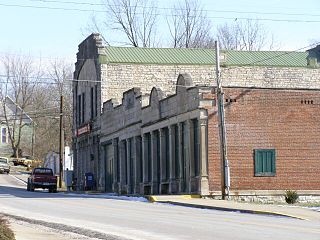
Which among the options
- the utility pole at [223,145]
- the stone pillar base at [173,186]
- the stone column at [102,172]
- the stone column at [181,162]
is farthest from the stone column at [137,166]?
the utility pole at [223,145]

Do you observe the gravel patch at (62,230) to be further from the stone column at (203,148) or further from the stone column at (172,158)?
the stone column at (172,158)

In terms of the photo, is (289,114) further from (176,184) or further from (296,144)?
(176,184)

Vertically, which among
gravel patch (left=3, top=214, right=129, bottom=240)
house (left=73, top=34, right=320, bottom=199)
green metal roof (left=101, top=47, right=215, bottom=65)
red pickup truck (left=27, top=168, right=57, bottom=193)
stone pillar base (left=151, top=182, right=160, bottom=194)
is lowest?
gravel patch (left=3, top=214, right=129, bottom=240)

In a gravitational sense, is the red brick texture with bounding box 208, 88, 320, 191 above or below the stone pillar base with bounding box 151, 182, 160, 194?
above

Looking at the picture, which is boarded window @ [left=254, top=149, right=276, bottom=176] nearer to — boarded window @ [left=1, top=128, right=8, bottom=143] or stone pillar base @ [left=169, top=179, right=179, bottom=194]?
stone pillar base @ [left=169, top=179, right=179, bottom=194]

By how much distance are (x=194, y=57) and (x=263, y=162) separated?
21563mm

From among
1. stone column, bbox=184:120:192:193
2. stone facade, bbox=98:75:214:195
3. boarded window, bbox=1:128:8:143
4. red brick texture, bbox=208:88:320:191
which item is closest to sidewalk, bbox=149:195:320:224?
stone column, bbox=184:120:192:193

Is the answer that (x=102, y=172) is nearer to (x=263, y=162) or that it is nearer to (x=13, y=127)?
(x=263, y=162)

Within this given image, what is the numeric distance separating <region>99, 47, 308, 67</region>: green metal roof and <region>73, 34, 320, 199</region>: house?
0.26 feet

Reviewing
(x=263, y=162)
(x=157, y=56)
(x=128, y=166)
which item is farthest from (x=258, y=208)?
(x=157, y=56)

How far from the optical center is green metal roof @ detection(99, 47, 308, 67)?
204 ft

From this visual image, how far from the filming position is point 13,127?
360 ft

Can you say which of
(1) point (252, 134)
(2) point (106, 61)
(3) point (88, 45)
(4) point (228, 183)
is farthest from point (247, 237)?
(3) point (88, 45)

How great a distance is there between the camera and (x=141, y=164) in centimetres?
5266
